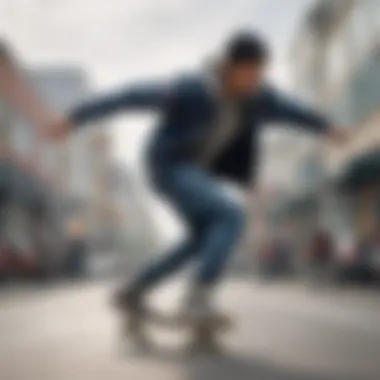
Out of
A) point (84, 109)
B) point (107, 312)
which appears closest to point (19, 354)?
point (107, 312)

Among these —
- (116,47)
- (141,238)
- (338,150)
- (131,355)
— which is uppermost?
(116,47)

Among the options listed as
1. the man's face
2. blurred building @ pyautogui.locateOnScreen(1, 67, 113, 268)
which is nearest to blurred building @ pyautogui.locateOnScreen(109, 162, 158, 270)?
blurred building @ pyautogui.locateOnScreen(1, 67, 113, 268)

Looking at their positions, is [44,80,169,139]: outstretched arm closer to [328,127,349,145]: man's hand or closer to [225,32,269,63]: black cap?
[225,32,269,63]: black cap

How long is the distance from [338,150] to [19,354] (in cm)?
52

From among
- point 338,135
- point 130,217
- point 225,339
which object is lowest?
point 225,339

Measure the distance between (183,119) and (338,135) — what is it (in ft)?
0.71

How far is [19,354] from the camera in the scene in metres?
0.78

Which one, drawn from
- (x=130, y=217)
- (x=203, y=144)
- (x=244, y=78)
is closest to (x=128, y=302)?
(x=130, y=217)

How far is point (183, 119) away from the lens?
0.77m

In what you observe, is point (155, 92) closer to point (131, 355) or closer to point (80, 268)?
point (80, 268)

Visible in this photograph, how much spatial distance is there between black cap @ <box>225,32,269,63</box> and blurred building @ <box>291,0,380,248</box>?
0.05 m

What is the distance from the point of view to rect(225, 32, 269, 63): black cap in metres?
0.76

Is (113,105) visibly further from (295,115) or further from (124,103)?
(295,115)

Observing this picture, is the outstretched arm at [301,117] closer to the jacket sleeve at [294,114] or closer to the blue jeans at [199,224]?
the jacket sleeve at [294,114]
